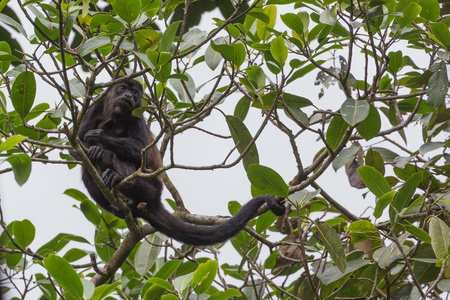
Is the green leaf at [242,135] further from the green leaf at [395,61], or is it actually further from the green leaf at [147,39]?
the green leaf at [395,61]

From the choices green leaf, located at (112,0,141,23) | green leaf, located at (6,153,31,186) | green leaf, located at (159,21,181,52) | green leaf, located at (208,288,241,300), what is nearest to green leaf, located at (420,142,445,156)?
green leaf, located at (208,288,241,300)

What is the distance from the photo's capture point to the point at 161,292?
232 cm

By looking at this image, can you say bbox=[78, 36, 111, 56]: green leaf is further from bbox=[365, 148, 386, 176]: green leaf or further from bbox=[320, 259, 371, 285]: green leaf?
bbox=[365, 148, 386, 176]: green leaf

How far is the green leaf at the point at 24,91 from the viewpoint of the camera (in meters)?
2.45

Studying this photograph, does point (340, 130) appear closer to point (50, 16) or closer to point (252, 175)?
point (252, 175)

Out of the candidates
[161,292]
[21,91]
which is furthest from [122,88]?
[161,292]

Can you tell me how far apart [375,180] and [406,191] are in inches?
7.2

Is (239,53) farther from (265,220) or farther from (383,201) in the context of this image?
(265,220)

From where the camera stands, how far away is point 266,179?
2373mm

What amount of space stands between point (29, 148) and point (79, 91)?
21.0 inches

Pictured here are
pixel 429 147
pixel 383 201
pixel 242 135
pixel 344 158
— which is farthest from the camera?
pixel 429 147

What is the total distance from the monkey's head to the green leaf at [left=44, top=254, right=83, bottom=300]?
1935 mm

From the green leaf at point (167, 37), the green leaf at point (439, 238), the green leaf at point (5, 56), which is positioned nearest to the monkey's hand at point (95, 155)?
the green leaf at point (5, 56)

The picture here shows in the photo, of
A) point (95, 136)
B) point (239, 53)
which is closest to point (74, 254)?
point (95, 136)
